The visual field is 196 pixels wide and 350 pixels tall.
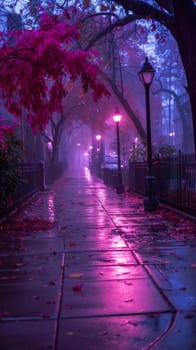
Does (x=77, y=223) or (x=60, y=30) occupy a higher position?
(x=60, y=30)

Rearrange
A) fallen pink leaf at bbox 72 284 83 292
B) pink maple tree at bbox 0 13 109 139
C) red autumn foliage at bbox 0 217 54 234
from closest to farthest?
fallen pink leaf at bbox 72 284 83 292 → pink maple tree at bbox 0 13 109 139 → red autumn foliage at bbox 0 217 54 234

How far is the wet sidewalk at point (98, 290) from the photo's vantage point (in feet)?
16.2

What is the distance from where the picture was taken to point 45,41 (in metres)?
10.2

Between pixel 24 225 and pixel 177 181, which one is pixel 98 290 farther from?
pixel 177 181

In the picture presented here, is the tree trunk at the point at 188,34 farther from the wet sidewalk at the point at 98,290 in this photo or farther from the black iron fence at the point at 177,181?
the wet sidewalk at the point at 98,290

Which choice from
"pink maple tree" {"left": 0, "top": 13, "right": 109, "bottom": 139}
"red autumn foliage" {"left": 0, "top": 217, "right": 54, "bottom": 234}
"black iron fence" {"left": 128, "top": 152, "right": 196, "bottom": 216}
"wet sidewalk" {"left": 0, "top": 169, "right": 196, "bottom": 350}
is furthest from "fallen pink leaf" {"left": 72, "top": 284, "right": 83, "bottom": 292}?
"black iron fence" {"left": 128, "top": 152, "right": 196, "bottom": 216}

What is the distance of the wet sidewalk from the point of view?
16.2 ft

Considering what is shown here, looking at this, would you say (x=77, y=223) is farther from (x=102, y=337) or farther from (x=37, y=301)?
(x=102, y=337)

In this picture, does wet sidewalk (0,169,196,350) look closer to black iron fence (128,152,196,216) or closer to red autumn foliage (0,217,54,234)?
red autumn foliage (0,217,54,234)

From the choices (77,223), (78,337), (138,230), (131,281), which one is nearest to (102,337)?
(78,337)

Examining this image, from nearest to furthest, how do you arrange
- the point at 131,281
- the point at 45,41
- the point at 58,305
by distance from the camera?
the point at 58,305 < the point at 131,281 < the point at 45,41

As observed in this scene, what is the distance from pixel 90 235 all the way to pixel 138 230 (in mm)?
1243

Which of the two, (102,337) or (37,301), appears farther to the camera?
(37,301)

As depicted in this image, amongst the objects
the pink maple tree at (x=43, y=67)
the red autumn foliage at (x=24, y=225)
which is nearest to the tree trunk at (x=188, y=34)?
the pink maple tree at (x=43, y=67)
